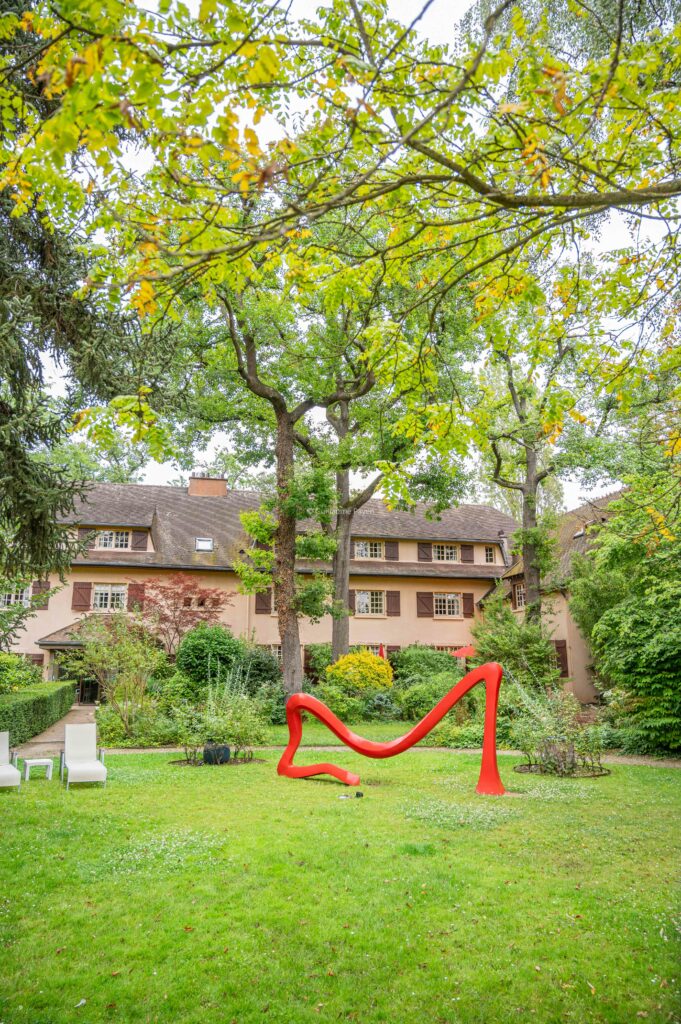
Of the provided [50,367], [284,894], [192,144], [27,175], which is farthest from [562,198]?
[50,367]

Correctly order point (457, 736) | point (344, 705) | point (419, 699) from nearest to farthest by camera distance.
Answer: point (457, 736), point (344, 705), point (419, 699)

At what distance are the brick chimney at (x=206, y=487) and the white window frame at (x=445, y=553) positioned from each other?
1032cm

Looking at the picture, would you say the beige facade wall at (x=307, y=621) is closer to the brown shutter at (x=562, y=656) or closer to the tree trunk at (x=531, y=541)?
the brown shutter at (x=562, y=656)

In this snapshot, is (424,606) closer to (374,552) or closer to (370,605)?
(370,605)

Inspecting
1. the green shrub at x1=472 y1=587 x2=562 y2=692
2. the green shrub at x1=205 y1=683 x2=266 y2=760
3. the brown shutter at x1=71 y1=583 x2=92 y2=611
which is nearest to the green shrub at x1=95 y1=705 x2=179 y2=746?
the green shrub at x1=205 y1=683 x2=266 y2=760

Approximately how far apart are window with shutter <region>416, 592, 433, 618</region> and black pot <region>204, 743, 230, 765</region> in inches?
743

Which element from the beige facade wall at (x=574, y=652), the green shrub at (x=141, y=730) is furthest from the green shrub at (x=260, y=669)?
the beige facade wall at (x=574, y=652)

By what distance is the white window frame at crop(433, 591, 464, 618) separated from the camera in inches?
1241

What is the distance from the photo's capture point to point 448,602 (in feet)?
104

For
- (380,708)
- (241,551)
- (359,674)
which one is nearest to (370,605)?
(241,551)

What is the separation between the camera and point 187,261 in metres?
4.43

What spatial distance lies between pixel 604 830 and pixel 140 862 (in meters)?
5.06

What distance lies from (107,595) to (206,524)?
532cm

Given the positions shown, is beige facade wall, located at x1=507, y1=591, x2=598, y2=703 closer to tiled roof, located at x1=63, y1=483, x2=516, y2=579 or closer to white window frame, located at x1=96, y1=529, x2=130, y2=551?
tiled roof, located at x1=63, y1=483, x2=516, y2=579
